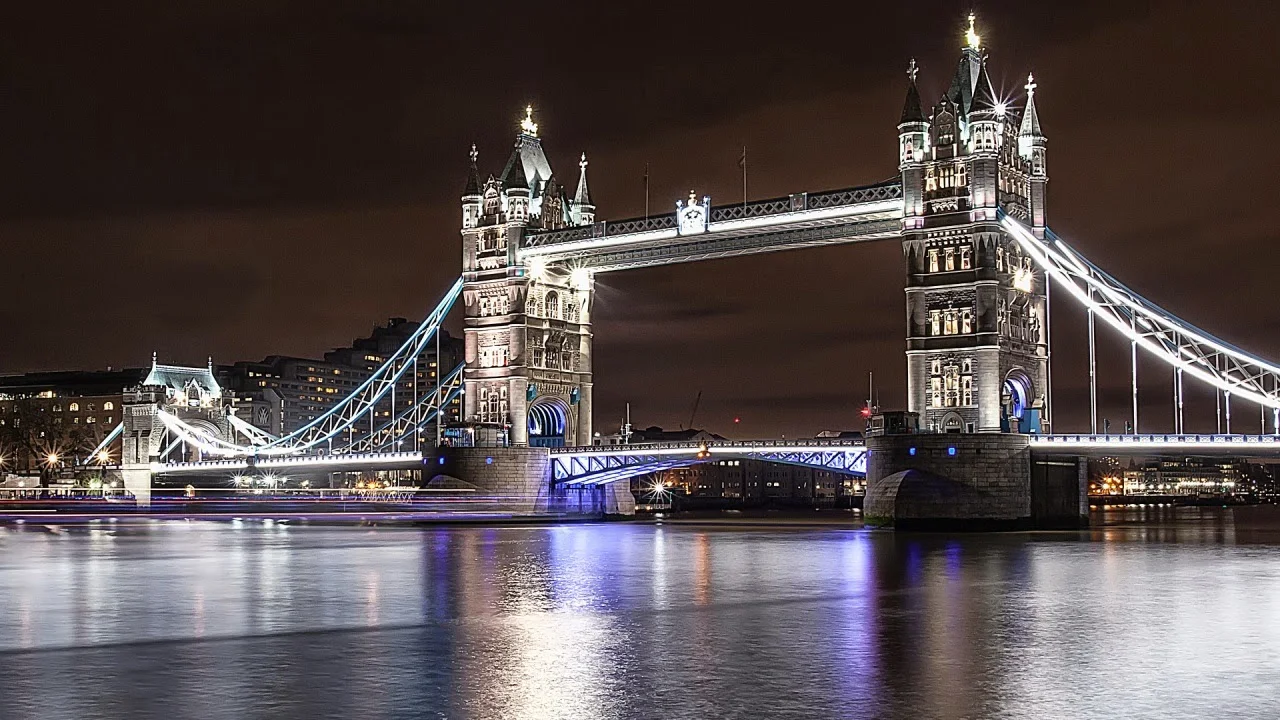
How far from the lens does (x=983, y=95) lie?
6706 centimetres

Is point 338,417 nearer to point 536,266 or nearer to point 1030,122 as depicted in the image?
point 536,266

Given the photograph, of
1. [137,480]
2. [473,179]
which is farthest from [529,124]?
[137,480]

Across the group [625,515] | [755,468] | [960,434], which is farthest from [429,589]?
[755,468]

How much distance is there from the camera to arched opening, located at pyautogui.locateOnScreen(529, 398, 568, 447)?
87562 millimetres

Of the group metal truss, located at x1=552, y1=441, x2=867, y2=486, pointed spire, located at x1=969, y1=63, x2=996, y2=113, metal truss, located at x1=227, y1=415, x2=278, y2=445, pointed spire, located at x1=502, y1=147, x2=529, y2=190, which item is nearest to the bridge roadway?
metal truss, located at x1=552, y1=441, x2=867, y2=486

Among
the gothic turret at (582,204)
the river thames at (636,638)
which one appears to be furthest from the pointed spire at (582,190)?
the river thames at (636,638)

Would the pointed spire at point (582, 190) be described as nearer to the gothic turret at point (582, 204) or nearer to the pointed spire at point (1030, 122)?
the gothic turret at point (582, 204)

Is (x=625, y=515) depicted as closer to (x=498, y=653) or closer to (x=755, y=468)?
(x=498, y=653)

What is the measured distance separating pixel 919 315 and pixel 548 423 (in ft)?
94.2

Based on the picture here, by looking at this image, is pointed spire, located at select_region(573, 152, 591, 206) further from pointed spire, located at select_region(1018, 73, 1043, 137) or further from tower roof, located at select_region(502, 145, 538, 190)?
pointed spire, located at select_region(1018, 73, 1043, 137)

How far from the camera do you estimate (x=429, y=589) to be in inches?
1120

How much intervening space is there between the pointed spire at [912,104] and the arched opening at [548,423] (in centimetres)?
2849

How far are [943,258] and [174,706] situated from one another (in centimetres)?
5662

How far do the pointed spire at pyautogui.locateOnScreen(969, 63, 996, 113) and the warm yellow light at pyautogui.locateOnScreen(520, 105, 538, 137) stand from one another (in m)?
31.4
